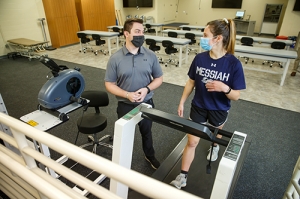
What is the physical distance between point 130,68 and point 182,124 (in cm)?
97

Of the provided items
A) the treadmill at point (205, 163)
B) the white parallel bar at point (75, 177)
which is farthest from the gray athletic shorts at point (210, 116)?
the white parallel bar at point (75, 177)

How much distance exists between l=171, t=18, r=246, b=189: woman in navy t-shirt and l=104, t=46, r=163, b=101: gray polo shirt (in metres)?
0.43

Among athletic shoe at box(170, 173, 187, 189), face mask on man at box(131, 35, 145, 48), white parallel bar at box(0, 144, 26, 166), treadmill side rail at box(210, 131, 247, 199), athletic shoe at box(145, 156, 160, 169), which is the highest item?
face mask on man at box(131, 35, 145, 48)

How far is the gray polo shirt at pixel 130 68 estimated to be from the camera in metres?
1.77

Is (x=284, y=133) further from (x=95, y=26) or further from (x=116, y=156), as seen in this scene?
(x=95, y=26)

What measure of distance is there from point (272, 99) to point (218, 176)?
382cm

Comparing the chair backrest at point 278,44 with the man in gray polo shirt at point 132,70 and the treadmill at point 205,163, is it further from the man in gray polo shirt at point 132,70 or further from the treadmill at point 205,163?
the man in gray polo shirt at point 132,70

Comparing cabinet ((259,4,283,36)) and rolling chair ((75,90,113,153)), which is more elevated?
cabinet ((259,4,283,36))

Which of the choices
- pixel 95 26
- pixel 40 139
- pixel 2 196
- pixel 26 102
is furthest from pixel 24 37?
pixel 40 139

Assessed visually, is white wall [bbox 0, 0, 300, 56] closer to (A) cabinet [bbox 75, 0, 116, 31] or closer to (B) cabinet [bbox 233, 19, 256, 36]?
(B) cabinet [bbox 233, 19, 256, 36]

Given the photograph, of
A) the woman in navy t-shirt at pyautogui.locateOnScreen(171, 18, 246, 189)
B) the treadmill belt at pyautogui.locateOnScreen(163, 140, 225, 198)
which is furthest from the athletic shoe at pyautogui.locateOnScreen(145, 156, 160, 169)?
the woman in navy t-shirt at pyautogui.locateOnScreen(171, 18, 246, 189)

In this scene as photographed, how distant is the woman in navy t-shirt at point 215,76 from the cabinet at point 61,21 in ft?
25.6

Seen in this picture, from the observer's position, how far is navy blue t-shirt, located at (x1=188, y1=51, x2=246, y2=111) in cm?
151

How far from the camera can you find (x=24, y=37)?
7398mm
